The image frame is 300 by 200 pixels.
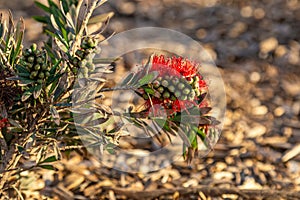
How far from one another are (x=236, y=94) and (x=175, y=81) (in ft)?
5.22

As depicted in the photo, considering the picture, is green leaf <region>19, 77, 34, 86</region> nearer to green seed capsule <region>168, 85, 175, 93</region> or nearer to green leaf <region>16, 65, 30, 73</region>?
green leaf <region>16, 65, 30, 73</region>

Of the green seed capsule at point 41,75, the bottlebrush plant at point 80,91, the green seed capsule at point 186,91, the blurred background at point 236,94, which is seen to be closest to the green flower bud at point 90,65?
the bottlebrush plant at point 80,91

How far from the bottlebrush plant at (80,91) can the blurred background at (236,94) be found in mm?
606

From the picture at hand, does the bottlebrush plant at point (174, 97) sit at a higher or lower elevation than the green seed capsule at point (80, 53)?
lower

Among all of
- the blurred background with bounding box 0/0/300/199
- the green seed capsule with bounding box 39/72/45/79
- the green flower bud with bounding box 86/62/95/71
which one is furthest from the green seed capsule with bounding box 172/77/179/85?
the blurred background with bounding box 0/0/300/199

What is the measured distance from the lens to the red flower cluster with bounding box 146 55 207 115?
120 cm

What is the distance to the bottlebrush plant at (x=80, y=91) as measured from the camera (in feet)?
3.86

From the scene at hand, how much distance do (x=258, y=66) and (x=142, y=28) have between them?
2.53 ft

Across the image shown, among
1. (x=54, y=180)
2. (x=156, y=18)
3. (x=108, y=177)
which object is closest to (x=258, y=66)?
(x=156, y=18)

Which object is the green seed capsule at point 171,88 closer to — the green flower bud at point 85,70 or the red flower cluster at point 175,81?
the red flower cluster at point 175,81

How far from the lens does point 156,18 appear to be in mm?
3230

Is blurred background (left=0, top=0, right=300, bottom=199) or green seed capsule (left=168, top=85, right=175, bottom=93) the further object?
blurred background (left=0, top=0, right=300, bottom=199)

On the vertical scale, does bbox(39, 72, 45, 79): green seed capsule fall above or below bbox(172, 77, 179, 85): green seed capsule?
below

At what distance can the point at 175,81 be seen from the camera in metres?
1.20
